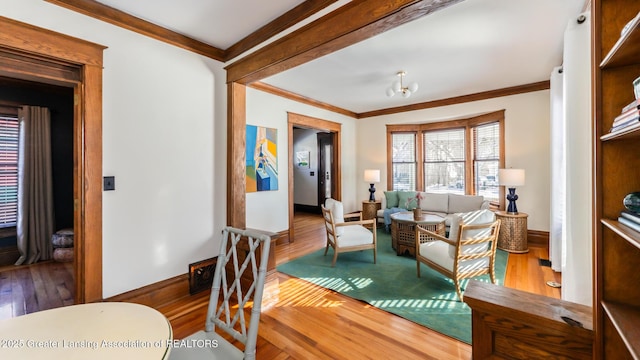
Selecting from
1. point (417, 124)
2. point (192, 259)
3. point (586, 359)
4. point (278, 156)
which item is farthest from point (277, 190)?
point (586, 359)

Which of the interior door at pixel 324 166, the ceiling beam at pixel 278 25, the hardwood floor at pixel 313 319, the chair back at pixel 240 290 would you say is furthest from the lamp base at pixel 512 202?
the chair back at pixel 240 290

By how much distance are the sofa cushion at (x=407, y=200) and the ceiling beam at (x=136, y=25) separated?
413 cm

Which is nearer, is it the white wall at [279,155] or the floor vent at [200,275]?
the floor vent at [200,275]

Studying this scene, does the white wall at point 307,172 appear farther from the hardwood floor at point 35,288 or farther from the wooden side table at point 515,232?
the hardwood floor at point 35,288

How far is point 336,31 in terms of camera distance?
6.23 feet

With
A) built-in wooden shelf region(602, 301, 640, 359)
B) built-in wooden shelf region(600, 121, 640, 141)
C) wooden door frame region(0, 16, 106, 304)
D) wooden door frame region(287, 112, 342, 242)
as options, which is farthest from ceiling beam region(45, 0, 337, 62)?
built-in wooden shelf region(602, 301, 640, 359)

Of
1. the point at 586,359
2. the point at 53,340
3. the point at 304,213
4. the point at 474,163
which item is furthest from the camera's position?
the point at 304,213

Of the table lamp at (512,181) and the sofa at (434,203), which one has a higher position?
the table lamp at (512,181)

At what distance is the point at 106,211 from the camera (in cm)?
208

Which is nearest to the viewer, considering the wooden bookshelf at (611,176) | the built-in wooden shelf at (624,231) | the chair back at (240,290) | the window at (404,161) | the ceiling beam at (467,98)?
the built-in wooden shelf at (624,231)

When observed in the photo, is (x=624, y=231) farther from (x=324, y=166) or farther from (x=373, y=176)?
(x=324, y=166)

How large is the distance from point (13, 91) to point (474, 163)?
7463 millimetres

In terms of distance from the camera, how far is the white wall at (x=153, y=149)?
208cm

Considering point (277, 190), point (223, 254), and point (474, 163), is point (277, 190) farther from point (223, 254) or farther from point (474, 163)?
point (474, 163)
